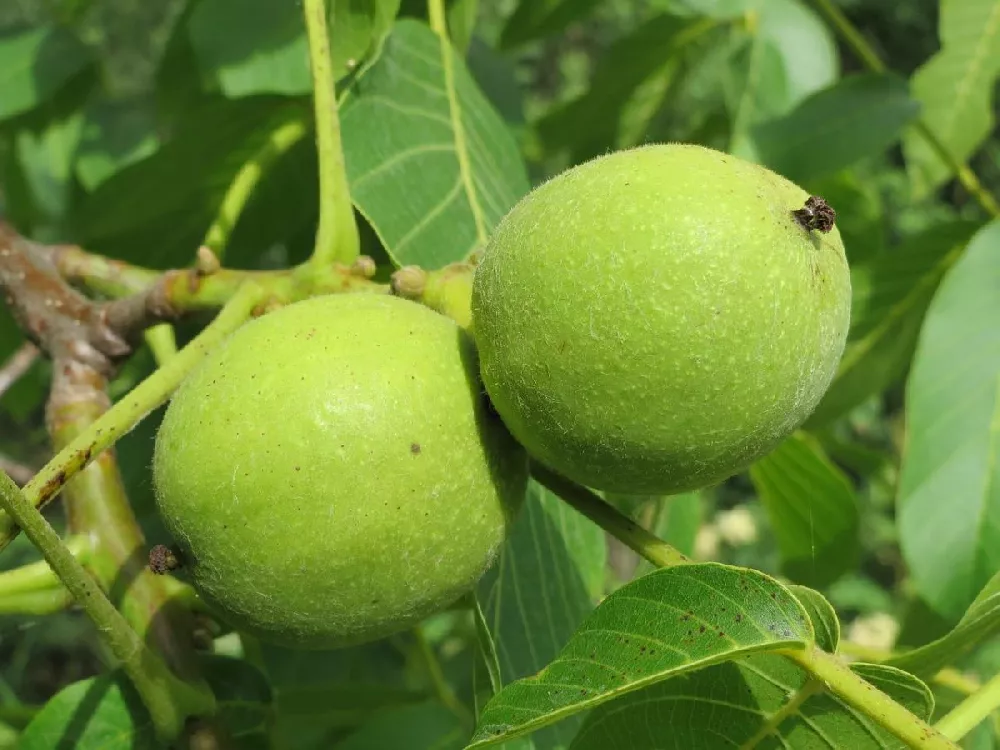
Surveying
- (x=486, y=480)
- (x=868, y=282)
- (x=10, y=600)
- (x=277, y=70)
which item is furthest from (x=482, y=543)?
(x=868, y=282)

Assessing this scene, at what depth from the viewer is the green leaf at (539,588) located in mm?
1499

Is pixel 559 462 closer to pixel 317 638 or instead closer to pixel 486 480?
pixel 486 480

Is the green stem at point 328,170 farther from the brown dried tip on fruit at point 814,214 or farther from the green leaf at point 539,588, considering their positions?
the brown dried tip on fruit at point 814,214

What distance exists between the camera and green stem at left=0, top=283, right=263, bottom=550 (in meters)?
1.03

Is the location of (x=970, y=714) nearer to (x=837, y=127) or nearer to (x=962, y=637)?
(x=962, y=637)

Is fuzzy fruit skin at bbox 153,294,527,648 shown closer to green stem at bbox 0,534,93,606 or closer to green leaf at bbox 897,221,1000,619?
green stem at bbox 0,534,93,606

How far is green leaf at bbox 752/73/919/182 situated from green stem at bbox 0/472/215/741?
1411 mm

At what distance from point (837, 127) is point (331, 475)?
4.53ft

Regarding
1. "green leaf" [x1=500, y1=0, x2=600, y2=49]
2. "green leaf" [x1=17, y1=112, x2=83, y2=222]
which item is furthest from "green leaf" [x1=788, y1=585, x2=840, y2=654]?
"green leaf" [x1=17, y1=112, x2=83, y2=222]

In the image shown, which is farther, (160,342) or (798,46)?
(798,46)

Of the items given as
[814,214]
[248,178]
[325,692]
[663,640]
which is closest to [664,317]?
[814,214]

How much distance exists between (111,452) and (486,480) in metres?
0.57

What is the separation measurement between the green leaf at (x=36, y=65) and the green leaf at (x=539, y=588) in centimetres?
131

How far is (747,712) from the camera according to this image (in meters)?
1.15
